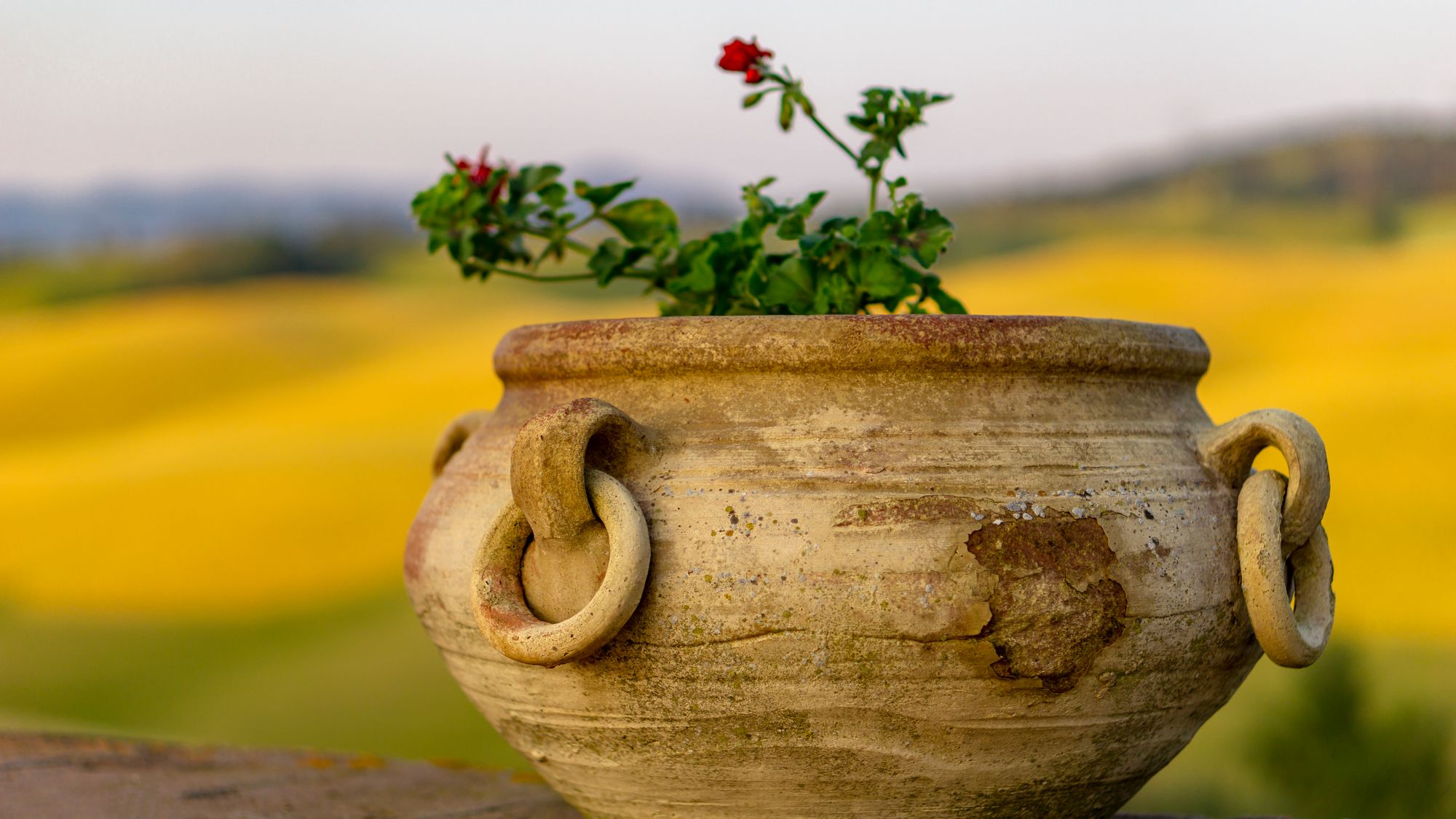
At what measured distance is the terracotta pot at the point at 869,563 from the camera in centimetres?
238

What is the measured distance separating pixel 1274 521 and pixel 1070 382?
0.45 meters

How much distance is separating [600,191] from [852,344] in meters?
1.10

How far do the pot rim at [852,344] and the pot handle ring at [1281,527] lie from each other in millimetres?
241

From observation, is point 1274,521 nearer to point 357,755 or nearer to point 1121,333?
point 1121,333

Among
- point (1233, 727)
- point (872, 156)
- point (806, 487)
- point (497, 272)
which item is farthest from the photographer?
point (1233, 727)

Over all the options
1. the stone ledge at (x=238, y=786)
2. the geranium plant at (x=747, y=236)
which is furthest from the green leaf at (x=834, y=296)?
the stone ledge at (x=238, y=786)

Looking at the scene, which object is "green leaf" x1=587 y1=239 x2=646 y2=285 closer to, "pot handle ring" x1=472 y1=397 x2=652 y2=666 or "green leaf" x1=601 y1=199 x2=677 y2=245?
"green leaf" x1=601 y1=199 x2=677 y2=245

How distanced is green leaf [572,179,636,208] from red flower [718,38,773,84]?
0.39 meters

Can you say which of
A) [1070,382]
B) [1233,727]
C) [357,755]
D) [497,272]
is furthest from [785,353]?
[1233,727]

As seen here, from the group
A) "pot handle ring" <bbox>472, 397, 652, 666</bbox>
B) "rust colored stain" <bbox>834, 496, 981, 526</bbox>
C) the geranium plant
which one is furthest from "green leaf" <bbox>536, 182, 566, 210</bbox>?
"rust colored stain" <bbox>834, 496, 981, 526</bbox>

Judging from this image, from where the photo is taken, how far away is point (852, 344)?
8.14ft

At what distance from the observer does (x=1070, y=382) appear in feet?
8.59

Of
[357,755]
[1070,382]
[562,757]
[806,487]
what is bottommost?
[357,755]

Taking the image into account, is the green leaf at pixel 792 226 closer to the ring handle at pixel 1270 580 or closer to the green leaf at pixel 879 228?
the green leaf at pixel 879 228
